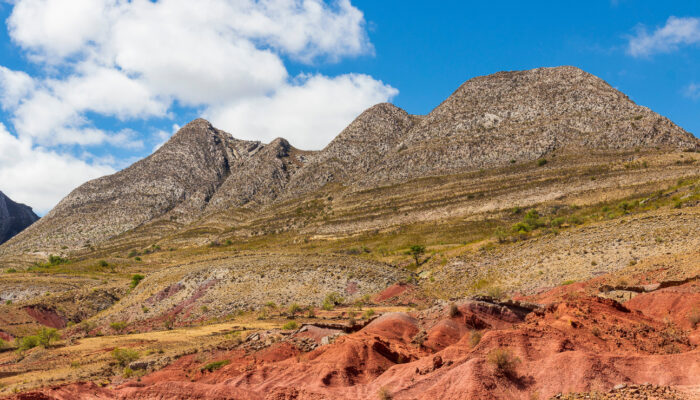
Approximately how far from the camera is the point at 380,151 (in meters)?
137

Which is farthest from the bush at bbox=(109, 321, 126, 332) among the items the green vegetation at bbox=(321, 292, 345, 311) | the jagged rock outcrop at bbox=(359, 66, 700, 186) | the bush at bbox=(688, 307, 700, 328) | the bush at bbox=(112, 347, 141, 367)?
the jagged rock outcrop at bbox=(359, 66, 700, 186)

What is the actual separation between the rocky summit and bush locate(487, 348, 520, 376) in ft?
0.18

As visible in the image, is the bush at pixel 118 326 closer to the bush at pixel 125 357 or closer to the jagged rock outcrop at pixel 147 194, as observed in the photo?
the bush at pixel 125 357

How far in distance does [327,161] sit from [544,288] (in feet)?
370

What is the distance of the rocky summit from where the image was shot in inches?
615

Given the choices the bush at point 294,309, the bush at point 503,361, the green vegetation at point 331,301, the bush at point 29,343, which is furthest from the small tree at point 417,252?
the bush at point 503,361

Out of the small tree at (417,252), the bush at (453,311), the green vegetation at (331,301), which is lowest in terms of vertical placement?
the green vegetation at (331,301)

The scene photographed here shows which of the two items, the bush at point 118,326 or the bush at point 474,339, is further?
the bush at point 118,326

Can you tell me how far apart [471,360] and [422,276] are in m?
36.0

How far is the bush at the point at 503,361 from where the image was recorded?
1360 cm

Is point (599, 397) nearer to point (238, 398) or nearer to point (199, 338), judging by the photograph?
point (238, 398)

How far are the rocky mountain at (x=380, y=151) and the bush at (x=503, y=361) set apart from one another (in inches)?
3622

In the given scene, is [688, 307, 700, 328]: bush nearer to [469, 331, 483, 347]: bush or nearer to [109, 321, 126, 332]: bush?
[469, 331, 483, 347]: bush

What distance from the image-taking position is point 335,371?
54.2 ft
